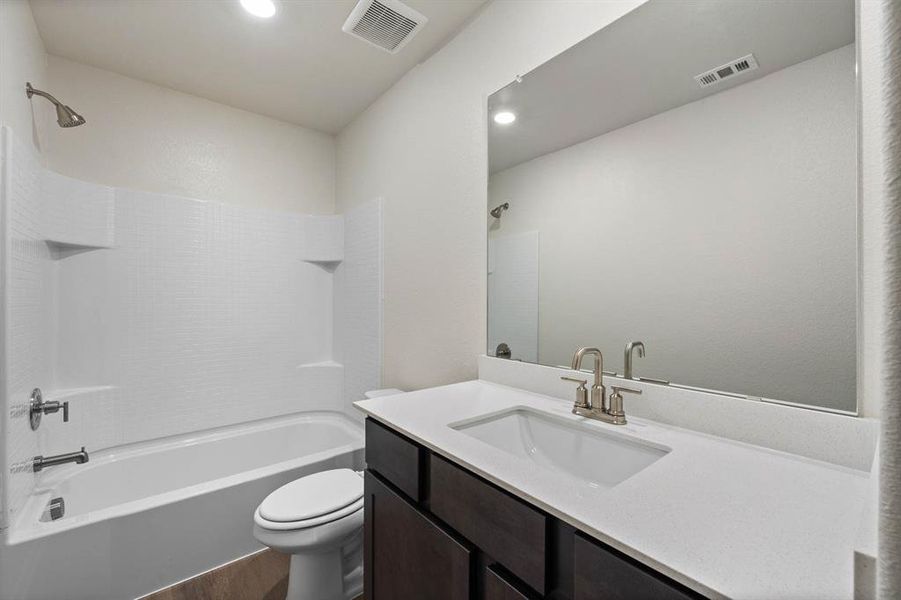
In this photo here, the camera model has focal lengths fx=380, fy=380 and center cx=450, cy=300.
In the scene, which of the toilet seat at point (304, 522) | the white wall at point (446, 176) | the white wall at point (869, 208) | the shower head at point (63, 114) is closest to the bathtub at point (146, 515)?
the toilet seat at point (304, 522)

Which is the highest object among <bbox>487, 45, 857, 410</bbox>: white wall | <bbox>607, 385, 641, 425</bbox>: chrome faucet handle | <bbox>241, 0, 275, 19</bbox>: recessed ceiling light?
<bbox>241, 0, 275, 19</bbox>: recessed ceiling light

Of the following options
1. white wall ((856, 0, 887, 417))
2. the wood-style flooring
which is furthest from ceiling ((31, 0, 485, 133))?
the wood-style flooring

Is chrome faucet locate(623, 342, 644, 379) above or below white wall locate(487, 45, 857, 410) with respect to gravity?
below

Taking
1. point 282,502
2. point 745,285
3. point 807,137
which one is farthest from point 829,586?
point 282,502

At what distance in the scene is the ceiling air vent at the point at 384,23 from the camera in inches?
63.8

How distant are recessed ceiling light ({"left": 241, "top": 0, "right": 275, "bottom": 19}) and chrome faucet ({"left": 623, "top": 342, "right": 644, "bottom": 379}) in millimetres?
2030

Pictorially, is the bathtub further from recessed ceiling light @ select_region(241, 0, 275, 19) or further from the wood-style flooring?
recessed ceiling light @ select_region(241, 0, 275, 19)

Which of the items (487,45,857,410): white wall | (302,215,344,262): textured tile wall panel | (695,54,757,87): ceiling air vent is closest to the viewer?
(487,45,857,410): white wall

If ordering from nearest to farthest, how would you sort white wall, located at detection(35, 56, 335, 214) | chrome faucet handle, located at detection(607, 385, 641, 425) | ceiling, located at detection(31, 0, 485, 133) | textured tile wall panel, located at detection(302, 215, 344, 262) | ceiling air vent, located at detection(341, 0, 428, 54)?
1. chrome faucet handle, located at detection(607, 385, 641, 425)
2. ceiling air vent, located at detection(341, 0, 428, 54)
3. ceiling, located at detection(31, 0, 485, 133)
4. white wall, located at detection(35, 56, 335, 214)
5. textured tile wall panel, located at detection(302, 215, 344, 262)

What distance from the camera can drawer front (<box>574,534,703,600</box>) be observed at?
516 millimetres

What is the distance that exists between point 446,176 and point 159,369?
2.09 metres

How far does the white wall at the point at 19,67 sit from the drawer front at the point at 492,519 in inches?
78.2

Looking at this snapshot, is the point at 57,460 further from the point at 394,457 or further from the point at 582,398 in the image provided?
the point at 582,398

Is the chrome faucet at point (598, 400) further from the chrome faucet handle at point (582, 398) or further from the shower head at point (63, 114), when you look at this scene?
the shower head at point (63, 114)
